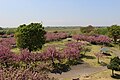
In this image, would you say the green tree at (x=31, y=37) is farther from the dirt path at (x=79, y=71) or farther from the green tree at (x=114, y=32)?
the green tree at (x=114, y=32)

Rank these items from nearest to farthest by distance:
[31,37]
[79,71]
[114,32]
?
[79,71]
[31,37]
[114,32]

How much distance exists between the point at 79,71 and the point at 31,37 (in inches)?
556

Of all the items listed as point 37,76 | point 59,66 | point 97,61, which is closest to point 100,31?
point 97,61

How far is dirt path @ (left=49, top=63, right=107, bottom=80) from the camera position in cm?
3850

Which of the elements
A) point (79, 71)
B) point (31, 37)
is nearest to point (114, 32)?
point (31, 37)

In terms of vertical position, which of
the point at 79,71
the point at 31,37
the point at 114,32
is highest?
the point at 31,37

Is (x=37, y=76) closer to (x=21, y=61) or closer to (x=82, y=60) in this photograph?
(x=21, y=61)

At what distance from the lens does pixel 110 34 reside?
277 feet

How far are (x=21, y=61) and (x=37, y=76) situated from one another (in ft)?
92.9

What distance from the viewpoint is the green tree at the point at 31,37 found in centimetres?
5053

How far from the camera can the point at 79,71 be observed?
4259cm

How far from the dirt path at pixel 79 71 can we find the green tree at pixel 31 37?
10.4m

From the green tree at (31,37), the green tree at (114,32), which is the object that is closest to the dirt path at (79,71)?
the green tree at (31,37)

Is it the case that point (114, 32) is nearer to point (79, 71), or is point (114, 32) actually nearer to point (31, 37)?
point (31, 37)
